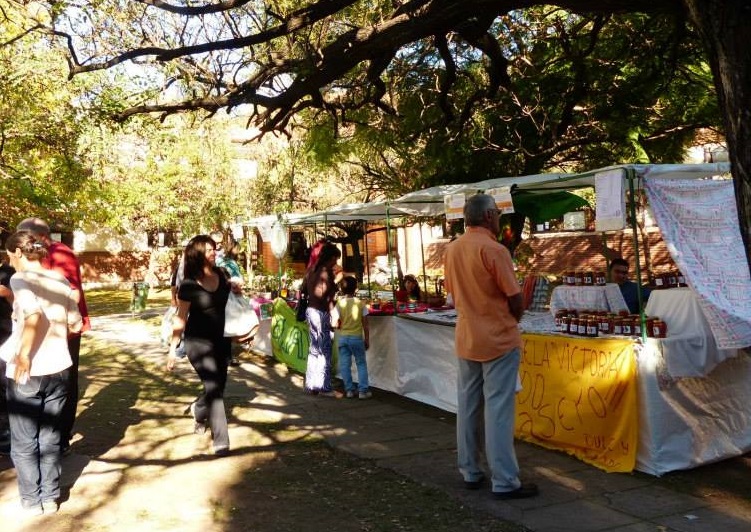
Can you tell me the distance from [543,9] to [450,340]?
6478 mm

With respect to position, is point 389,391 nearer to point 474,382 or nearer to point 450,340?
point 450,340

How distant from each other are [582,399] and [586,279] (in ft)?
7.33

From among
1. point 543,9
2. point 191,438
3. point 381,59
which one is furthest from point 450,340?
point 543,9

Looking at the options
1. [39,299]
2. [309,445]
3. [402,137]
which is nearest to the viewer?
[39,299]

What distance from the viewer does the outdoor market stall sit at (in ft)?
18.0

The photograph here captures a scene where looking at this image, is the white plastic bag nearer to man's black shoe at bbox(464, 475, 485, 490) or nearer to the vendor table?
the vendor table

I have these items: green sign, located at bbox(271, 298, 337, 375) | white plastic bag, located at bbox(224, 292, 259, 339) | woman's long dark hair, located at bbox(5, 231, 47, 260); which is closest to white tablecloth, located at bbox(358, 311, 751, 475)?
white plastic bag, located at bbox(224, 292, 259, 339)

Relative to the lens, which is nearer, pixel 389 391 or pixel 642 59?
pixel 389 391

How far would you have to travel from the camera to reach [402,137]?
13680 mm

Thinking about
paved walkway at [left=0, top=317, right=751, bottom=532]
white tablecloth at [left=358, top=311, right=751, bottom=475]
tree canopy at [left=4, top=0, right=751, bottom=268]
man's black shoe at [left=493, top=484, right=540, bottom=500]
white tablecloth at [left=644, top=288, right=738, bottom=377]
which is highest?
tree canopy at [left=4, top=0, right=751, bottom=268]

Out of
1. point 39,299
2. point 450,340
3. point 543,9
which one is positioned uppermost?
point 543,9

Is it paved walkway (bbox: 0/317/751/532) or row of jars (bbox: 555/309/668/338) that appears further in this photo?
row of jars (bbox: 555/309/668/338)

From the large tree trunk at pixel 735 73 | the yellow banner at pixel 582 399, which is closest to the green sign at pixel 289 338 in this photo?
the yellow banner at pixel 582 399

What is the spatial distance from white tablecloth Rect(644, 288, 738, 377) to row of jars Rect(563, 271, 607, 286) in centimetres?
151
